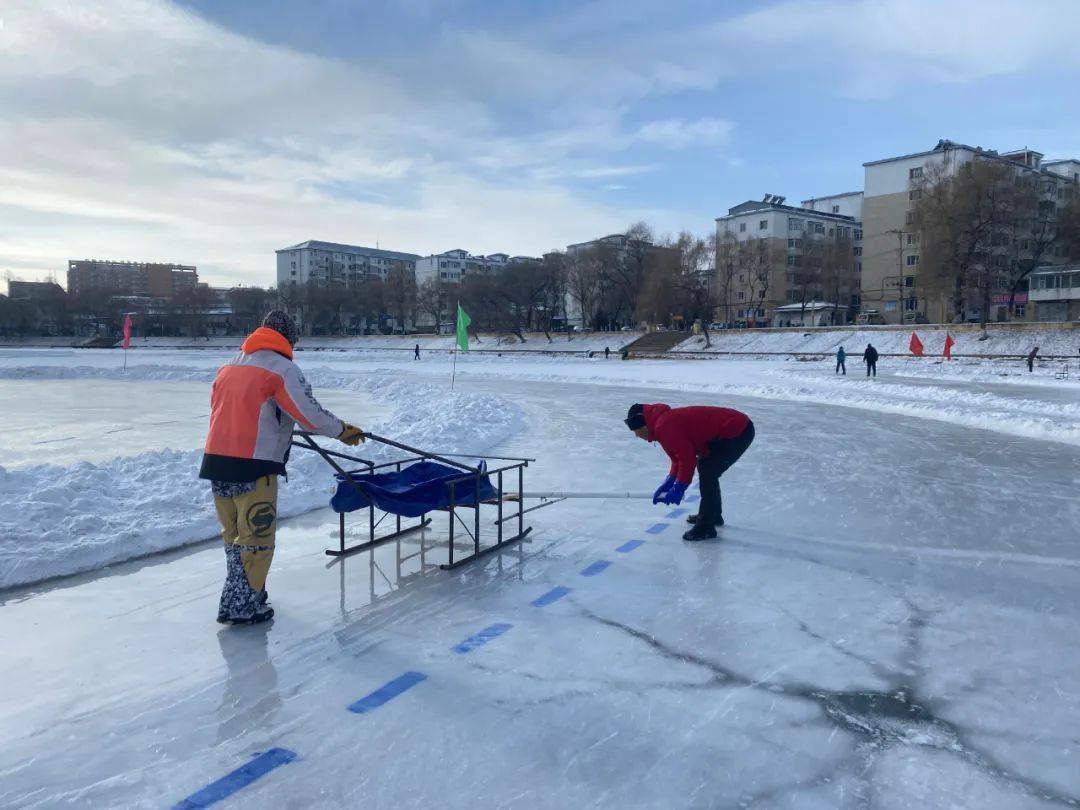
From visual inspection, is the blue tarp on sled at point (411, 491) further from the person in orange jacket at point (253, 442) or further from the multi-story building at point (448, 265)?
the multi-story building at point (448, 265)

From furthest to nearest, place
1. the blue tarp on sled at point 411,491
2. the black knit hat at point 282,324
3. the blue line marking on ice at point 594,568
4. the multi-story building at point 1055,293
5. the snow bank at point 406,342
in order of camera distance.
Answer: the snow bank at point 406,342, the multi-story building at point 1055,293, the blue line marking on ice at point 594,568, the blue tarp on sled at point 411,491, the black knit hat at point 282,324

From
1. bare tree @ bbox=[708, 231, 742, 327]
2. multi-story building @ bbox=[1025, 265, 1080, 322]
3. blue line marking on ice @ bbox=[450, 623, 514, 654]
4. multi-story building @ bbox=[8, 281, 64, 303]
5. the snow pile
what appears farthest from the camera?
multi-story building @ bbox=[8, 281, 64, 303]

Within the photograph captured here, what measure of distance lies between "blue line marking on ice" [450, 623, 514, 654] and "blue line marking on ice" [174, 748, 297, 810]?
122 cm

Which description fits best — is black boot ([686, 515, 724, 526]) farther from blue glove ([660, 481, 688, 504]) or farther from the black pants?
blue glove ([660, 481, 688, 504])

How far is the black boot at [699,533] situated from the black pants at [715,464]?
0.06 meters

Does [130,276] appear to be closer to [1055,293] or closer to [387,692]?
[1055,293]

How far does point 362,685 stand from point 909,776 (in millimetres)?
2408

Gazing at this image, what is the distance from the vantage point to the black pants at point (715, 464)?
6414 millimetres

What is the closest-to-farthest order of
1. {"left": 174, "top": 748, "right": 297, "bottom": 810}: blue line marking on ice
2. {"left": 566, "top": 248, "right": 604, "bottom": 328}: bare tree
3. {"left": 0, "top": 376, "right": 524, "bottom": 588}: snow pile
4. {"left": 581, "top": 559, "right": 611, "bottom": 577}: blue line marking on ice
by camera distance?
{"left": 174, "top": 748, "right": 297, "bottom": 810}: blue line marking on ice
{"left": 581, "top": 559, "right": 611, "bottom": 577}: blue line marking on ice
{"left": 0, "top": 376, "right": 524, "bottom": 588}: snow pile
{"left": 566, "top": 248, "right": 604, "bottom": 328}: bare tree

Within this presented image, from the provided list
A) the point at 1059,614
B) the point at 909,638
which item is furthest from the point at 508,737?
the point at 1059,614

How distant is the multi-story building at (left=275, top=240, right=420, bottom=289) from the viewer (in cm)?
13750

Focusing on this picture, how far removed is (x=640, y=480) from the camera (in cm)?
924

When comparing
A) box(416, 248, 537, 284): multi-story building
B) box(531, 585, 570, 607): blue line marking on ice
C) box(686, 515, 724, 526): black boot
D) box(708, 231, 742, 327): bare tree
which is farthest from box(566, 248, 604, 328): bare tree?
box(531, 585, 570, 607): blue line marking on ice

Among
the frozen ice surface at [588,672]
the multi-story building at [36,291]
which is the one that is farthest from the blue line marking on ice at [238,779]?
the multi-story building at [36,291]
